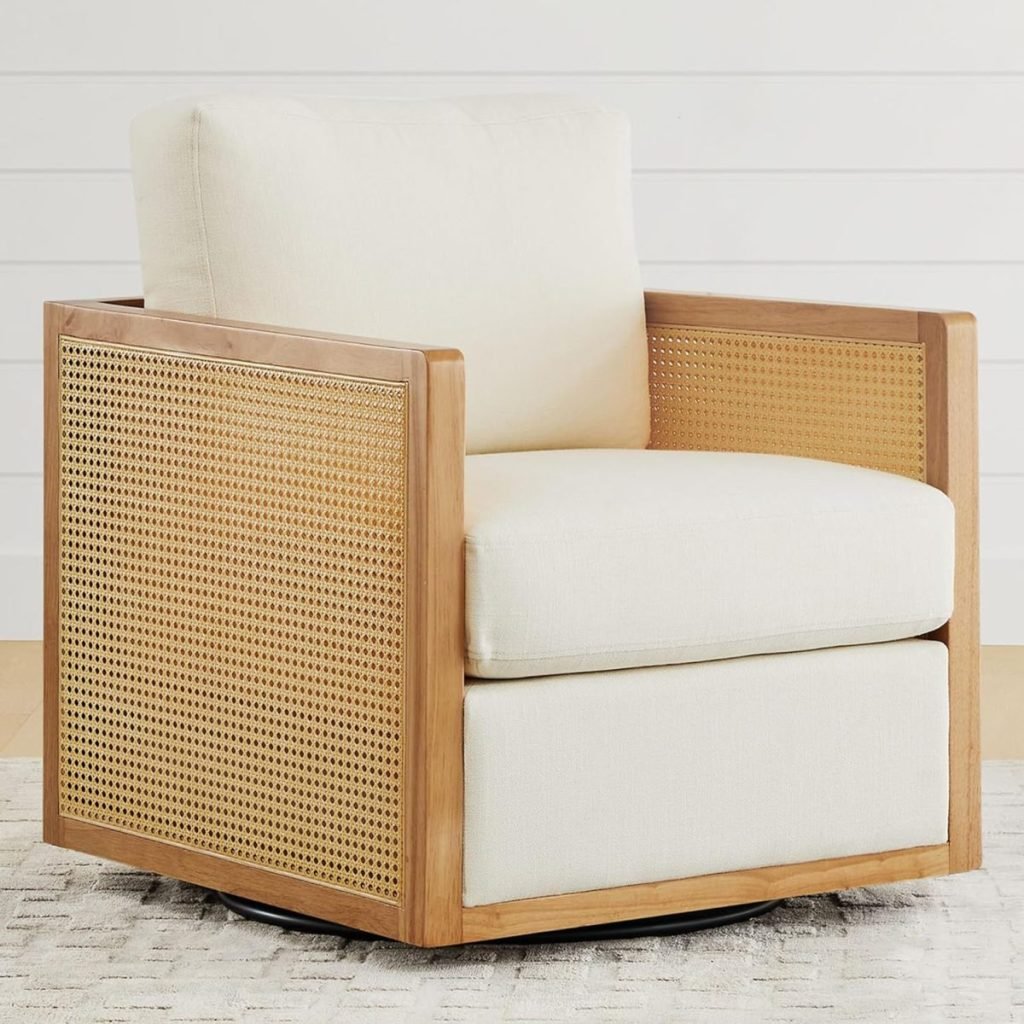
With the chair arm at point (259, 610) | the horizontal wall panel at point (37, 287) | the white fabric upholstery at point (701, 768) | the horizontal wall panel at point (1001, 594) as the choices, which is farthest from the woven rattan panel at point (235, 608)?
the horizontal wall panel at point (1001, 594)

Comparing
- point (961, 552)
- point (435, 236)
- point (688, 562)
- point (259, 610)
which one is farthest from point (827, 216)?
point (259, 610)

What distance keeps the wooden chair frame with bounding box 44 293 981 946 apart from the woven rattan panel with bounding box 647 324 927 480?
0.05ft

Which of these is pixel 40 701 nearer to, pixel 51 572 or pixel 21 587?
pixel 21 587

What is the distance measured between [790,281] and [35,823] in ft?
5.84

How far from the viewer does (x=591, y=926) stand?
1.94 meters

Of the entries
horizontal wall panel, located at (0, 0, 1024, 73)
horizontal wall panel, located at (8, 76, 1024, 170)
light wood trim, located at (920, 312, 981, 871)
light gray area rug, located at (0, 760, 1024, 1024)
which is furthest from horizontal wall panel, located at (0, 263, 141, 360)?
light wood trim, located at (920, 312, 981, 871)

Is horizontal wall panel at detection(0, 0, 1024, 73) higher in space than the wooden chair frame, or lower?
higher

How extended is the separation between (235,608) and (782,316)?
0.77m

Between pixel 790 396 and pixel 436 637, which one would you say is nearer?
pixel 436 637

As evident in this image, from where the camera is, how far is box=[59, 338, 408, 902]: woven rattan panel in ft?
5.90

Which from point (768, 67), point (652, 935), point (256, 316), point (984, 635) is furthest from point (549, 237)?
point (984, 635)

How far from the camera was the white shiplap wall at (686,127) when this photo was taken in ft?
11.1

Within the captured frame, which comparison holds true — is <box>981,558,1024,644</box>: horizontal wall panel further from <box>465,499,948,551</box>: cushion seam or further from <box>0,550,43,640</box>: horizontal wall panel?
<box>0,550,43,640</box>: horizontal wall panel

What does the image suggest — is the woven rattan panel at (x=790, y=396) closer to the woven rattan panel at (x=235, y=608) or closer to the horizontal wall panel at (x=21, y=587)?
the woven rattan panel at (x=235, y=608)
